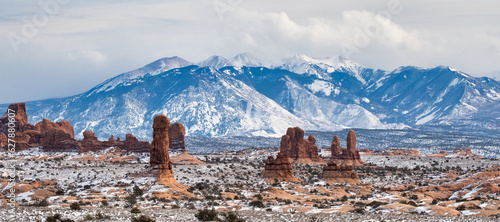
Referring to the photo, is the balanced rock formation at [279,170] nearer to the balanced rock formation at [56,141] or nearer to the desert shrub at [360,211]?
the desert shrub at [360,211]

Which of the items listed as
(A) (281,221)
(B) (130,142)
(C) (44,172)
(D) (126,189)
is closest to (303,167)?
(B) (130,142)

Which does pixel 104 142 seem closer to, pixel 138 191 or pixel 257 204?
pixel 138 191

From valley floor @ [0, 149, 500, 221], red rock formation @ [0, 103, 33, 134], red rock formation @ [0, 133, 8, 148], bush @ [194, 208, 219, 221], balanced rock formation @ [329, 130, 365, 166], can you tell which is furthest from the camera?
red rock formation @ [0, 103, 33, 134]

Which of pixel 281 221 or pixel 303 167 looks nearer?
pixel 281 221

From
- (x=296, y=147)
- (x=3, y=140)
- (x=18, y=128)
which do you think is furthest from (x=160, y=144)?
(x=18, y=128)

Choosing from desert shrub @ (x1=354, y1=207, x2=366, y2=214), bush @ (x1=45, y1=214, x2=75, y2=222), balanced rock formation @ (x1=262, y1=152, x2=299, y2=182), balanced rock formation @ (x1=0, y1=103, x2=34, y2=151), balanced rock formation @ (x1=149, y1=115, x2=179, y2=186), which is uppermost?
balanced rock formation @ (x1=0, y1=103, x2=34, y2=151)

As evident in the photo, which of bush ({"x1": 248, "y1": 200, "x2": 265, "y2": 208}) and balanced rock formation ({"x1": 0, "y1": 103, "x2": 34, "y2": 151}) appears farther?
balanced rock formation ({"x1": 0, "y1": 103, "x2": 34, "y2": 151})

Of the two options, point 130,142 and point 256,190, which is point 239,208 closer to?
point 256,190

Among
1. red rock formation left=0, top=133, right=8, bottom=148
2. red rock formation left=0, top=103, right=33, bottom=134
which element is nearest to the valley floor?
red rock formation left=0, top=133, right=8, bottom=148

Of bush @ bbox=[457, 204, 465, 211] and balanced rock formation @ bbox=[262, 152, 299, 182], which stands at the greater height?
balanced rock formation @ bbox=[262, 152, 299, 182]

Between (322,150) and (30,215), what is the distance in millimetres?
142840

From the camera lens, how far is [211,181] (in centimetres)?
9219

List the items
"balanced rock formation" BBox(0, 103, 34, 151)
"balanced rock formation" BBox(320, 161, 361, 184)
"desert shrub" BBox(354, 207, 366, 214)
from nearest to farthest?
"desert shrub" BBox(354, 207, 366, 214), "balanced rock formation" BBox(320, 161, 361, 184), "balanced rock formation" BBox(0, 103, 34, 151)

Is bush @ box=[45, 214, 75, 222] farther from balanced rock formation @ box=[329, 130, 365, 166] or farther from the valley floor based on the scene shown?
balanced rock formation @ box=[329, 130, 365, 166]
